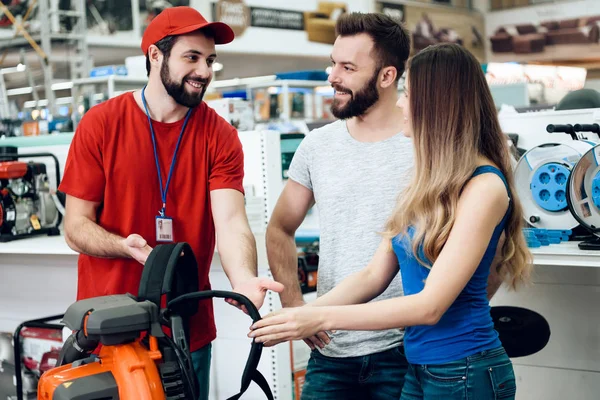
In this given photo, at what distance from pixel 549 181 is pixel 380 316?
171 centimetres

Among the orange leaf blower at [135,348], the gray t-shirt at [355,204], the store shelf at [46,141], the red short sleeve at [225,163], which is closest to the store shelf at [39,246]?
the store shelf at [46,141]

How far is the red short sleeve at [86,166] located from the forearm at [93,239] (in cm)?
8

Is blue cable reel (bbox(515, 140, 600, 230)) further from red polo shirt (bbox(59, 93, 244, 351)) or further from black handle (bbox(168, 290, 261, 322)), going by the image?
black handle (bbox(168, 290, 261, 322))

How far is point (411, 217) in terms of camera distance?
6.09 ft

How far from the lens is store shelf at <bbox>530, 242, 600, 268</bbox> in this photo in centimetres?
264

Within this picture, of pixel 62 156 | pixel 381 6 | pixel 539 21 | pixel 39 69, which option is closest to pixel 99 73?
pixel 62 156

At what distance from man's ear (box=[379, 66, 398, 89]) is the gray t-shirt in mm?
164

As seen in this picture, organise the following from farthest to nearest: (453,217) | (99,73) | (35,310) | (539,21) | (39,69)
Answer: (539,21)
(39,69)
(99,73)
(35,310)
(453,217)

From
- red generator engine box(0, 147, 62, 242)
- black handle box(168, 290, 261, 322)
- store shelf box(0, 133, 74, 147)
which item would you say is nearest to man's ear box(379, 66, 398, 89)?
black handle box(168, 290, 261, 322)

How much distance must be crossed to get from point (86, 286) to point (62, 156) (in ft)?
7.56

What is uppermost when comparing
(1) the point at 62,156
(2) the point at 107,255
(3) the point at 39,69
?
(3) the point at 39,69

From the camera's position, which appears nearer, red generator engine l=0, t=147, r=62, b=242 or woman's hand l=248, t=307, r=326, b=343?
woman's hand l=248, t=307, r=326, b=343

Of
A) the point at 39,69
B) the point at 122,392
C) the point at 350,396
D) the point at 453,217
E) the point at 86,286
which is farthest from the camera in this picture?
the point at 39,69

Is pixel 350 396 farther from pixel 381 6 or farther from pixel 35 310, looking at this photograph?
pixel 381 6
